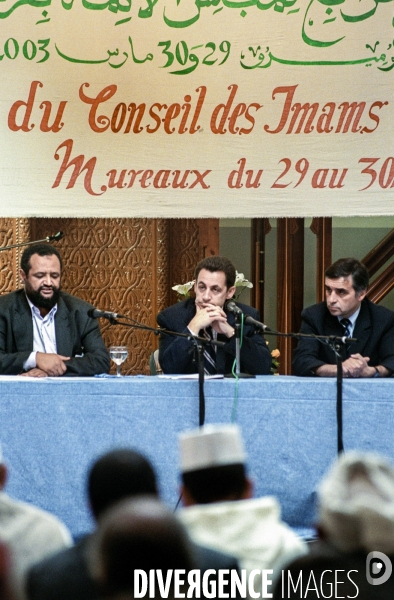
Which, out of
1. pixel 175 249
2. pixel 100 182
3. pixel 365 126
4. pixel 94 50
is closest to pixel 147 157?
pixel 100 182

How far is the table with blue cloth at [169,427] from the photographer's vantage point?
427 cm

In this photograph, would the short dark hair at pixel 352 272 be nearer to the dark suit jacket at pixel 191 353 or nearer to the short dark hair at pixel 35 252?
the dark suit jacket at pixel 191 353

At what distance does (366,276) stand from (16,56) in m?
2.08

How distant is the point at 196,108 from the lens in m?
4.93

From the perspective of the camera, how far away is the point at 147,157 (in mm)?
4926

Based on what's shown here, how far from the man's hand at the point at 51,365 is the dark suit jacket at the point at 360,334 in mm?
1127

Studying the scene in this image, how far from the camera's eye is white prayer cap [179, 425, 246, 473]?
2.15 m

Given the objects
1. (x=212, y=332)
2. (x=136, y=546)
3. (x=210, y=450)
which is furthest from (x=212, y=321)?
(x=136, y=546)

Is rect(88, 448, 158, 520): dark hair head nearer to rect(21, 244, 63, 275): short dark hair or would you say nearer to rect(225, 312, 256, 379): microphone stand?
rect(225, 312, 256, 379): microphone stand

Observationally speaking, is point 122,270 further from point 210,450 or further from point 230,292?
point 210,450

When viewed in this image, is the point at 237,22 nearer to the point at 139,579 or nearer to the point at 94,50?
the point at 94,50

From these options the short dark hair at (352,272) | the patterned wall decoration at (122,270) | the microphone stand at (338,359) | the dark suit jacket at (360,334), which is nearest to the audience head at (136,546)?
the microphone stand at (338,359)

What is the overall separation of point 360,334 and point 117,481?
9.59ft

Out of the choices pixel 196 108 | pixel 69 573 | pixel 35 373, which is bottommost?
pixel 69 573
